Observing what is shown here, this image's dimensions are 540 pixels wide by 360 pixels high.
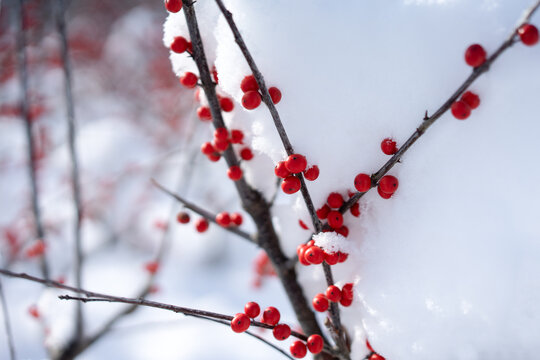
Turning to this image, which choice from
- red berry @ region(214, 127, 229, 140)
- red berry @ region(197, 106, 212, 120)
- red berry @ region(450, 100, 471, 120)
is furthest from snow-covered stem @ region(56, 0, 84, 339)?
red berry @ region(450, 100, 471, 120)

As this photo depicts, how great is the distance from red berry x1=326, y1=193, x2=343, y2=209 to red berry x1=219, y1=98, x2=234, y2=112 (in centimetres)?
33

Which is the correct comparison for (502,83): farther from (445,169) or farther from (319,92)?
(319,92)

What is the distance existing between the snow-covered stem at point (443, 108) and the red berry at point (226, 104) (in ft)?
1.19

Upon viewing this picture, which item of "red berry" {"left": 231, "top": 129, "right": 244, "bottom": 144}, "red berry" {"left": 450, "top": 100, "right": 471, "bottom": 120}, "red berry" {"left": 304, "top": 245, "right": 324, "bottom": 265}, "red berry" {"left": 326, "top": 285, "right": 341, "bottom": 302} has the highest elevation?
"red berry" {"left": 231, "top": 129, "right": 244, "bottom": 144}

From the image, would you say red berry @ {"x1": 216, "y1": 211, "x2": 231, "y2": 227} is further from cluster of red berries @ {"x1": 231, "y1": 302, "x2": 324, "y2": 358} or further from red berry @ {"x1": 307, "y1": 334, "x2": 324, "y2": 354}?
red berry @ {"x1": 307, "y1": 334, "x2": 324, "y2": 354}

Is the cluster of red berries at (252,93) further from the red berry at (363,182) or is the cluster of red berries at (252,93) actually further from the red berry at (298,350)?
the red berry at (298,350)

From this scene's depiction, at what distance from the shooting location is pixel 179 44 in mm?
761

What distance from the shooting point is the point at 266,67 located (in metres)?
0.72

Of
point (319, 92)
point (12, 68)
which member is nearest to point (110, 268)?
point (12, 68)

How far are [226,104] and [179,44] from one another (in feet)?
0.58

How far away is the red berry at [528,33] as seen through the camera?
522 millimetres

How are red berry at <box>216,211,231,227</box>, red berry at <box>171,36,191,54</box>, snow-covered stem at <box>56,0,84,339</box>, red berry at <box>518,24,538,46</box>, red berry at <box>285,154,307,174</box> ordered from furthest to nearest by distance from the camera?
snow-covered stem at <box>56,0,84,339</box>
red berry at <box>216,211,231,227</box>
red berry at <box>171,36,191,54</box>
red berry at <box>285,154,307,174</box>
red berry at <box>518,24,538,46</box>

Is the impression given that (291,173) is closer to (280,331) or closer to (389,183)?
(389,183)

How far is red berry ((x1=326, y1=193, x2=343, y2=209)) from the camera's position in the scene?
0.76 metres
